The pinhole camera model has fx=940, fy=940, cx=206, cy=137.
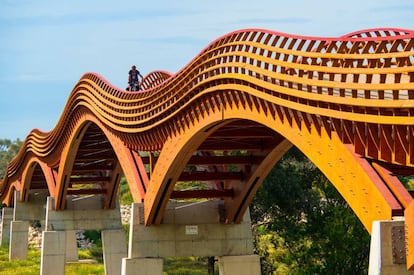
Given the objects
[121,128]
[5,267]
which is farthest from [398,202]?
[5,267]

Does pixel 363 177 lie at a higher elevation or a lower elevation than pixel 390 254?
higher

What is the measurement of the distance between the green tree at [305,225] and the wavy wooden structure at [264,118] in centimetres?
981

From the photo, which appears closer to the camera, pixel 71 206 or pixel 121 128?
pixel 121 128

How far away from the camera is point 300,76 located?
19969 mm

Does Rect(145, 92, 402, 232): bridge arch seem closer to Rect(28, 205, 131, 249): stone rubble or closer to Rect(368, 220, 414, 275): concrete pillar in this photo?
Rect(368, 220, 414, 275): concrete pillar

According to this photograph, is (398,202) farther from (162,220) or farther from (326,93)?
(162,220)

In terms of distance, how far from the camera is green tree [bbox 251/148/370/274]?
4656cm

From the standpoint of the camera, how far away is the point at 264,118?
74.5ft

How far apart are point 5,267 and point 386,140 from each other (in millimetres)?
52269

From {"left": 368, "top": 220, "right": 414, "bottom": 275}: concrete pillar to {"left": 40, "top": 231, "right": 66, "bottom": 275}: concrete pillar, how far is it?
1509 inches

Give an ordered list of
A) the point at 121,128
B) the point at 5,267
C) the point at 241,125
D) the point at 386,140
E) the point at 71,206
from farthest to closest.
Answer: the point at 5,267 < the point at 71,206 < the point at 121,128 < the point at 241,125 < the point at 386,140

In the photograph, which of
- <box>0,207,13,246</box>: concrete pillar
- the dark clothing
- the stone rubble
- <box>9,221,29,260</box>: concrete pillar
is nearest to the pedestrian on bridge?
the dark clothing

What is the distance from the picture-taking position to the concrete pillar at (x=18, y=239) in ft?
234

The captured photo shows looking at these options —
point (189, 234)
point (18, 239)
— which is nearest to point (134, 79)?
point (189, 234)
